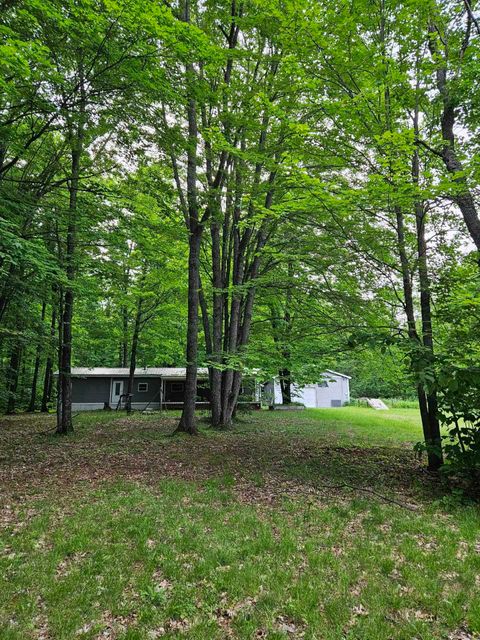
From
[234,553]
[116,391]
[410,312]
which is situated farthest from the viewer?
[116,391]

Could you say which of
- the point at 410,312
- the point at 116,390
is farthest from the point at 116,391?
the point at 410,312

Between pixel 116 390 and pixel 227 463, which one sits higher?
pixel 116 390

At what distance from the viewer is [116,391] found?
24.6 meters

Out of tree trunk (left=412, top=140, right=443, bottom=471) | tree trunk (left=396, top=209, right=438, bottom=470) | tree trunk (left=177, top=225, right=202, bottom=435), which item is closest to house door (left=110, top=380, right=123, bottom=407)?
tree trunk (left=177, top=225, right=202, bottom=435)

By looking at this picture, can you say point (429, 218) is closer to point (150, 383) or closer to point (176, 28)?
point (176, 28)

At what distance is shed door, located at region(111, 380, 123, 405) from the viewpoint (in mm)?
24391

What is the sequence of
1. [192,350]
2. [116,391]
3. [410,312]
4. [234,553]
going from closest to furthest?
[234,553]
[410,312]
[192,350]
[116,391]

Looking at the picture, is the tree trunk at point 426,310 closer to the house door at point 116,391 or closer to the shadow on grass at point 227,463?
the shadow on grass at point 227,463

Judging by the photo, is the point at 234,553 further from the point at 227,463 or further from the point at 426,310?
the point at 426,310

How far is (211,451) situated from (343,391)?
27.7m

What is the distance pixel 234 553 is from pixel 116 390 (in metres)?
22.5

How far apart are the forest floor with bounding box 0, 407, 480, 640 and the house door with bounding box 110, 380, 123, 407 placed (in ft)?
58.0

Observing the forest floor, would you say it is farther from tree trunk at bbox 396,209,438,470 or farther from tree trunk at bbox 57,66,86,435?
tree trunk at bbox 57,66,86,435

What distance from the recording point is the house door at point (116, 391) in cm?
2438
